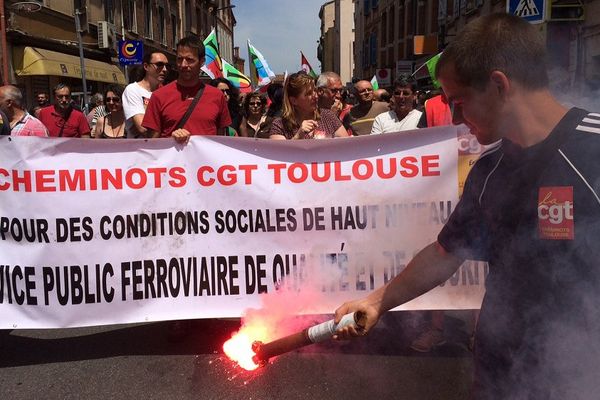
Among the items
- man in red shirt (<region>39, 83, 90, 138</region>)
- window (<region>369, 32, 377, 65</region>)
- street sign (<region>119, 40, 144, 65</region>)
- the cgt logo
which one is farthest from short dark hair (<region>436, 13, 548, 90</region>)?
window (<region>369, 32, 377, 65</region>)

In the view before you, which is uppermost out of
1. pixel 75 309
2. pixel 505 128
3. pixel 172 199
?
pixel 505 128

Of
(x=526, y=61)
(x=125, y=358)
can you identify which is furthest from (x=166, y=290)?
(x=526, y=61)

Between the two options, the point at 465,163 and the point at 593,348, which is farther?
the point at 465,163

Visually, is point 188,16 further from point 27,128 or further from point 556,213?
point 556,213

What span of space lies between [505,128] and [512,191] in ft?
0.55

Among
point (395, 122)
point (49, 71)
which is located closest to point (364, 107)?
point (395, 122)

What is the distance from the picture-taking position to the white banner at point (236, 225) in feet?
11.8

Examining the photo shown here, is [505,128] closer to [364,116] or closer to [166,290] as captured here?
[166,290]

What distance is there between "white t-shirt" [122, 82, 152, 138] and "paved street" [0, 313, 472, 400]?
186cm

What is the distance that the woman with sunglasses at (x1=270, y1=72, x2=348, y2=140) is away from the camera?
417 centimetres

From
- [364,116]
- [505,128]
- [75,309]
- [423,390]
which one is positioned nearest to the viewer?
[505,128]

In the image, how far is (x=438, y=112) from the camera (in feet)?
13.8

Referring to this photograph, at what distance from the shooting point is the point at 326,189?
3646 millimetres

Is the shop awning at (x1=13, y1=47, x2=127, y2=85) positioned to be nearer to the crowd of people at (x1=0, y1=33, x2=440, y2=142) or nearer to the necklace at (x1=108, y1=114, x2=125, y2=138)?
the crowd of people at (x1=0, y1=33, x2=440, y2=142)
